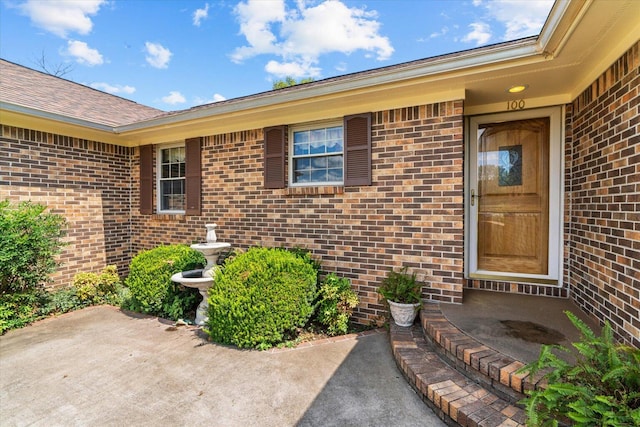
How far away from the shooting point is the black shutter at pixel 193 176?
17.3 ft

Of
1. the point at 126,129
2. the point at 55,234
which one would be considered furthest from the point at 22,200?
the point at 126,129

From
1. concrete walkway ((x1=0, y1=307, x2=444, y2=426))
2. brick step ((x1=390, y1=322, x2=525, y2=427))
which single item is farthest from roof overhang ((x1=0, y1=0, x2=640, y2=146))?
concrete walkway ((x1=0, y1=307, x2=444, y2=426))

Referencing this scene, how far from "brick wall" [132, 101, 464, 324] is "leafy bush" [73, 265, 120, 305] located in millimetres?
2281

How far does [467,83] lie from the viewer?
3.23m

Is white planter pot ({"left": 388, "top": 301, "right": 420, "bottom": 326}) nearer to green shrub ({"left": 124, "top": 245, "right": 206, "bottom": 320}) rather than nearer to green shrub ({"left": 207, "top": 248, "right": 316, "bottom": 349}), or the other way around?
green shrub ({"left": 207, "top": 248, "right": 316, "bottom": 349})

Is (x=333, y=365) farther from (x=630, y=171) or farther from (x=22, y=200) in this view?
(x=22, y=200)

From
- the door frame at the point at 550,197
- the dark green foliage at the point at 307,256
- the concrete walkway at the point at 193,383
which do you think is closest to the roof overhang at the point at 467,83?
the door frame at the point at 550,197

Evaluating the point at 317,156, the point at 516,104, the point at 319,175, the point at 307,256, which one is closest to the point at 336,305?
the point at 307,256

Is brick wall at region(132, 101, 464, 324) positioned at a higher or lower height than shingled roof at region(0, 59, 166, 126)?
lower

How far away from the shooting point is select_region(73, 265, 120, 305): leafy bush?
4895mm

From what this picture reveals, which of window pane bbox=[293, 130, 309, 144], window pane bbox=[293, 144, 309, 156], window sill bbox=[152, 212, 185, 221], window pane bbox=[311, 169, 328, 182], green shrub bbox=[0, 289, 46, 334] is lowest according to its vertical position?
green shrub bbox=[0, 289, 46, 334]

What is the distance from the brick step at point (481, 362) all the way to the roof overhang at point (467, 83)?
7.91 ft

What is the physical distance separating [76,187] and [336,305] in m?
4.93

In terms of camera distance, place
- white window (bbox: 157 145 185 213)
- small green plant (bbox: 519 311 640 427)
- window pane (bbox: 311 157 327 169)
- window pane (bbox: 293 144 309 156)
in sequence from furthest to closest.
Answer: white window (bbox: 157 145 185 213) < window pane (bbox: 293 144 309 156) < window pane (bbox: 311 157 327 169) < small green plant (bbox: 519 311 640 427)
